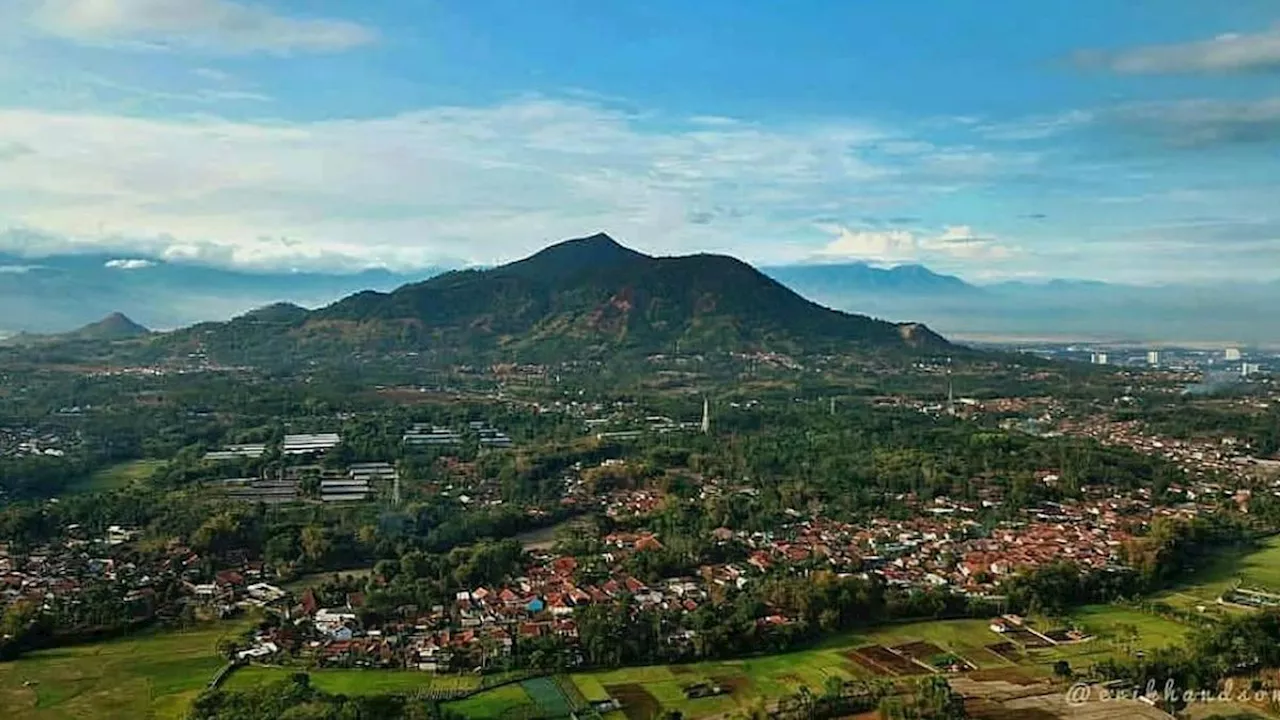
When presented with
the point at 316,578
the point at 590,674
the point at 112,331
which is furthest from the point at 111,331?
the point at 590,674

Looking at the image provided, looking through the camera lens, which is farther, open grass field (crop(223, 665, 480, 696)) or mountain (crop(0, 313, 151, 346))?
mountain (crop(0, 313, 151, 346))

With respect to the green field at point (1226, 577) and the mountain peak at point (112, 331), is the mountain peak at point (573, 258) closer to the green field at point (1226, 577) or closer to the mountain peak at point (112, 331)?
the mountain peak at point (112, 331)

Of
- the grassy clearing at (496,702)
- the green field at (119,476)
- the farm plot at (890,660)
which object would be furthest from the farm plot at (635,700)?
the green field at (119,476)

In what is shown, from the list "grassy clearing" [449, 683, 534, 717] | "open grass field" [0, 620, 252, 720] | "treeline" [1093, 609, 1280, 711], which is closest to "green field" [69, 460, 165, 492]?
"open grass field" [0, 620, 252, 720]

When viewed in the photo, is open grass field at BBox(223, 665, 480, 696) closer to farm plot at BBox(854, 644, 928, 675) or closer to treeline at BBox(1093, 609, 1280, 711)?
farm plot at BBox(854, 644, 928, 675)

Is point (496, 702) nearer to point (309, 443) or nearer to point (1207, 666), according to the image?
point (1207, 666)

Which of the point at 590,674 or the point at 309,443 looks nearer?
the point at 590,674
